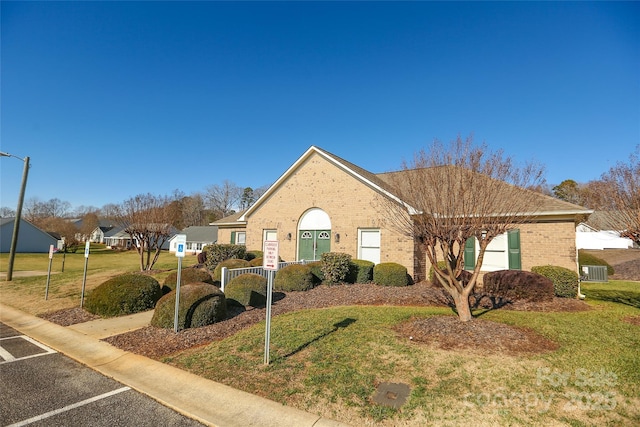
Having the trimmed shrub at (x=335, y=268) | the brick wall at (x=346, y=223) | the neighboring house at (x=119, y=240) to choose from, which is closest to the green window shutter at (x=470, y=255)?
the brick wall at (x=346, y=223)

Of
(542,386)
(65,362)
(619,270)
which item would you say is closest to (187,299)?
(65,362)

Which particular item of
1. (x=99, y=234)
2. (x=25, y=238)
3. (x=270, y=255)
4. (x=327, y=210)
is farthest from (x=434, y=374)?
(x=99, y=234)

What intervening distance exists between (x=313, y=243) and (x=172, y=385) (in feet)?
40.9

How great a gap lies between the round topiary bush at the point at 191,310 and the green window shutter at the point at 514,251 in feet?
40.2

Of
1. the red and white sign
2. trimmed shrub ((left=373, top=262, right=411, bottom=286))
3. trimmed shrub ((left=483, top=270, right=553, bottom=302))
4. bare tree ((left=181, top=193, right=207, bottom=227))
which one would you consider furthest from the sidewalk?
bare tree ((left=181, top=193, right=207, bottom=227))

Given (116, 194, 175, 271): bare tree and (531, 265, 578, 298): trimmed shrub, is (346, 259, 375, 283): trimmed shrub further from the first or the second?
(116, 194, 175, 271): bare tree

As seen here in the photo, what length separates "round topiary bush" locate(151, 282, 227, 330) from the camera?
7898 mm

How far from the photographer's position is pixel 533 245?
1332 cm

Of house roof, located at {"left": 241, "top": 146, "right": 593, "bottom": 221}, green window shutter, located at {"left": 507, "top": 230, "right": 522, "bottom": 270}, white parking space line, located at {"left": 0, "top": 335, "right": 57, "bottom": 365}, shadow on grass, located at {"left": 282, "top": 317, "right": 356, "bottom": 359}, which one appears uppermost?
house roof, located at {"left": 241, "top": 146, "right": 593, "bottom": 221}

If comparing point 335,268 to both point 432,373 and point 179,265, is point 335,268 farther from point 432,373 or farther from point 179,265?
point 432,373

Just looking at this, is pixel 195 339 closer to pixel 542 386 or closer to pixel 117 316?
pixel 117 316

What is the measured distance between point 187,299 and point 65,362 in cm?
261

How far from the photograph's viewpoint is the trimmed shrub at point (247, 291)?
10320 millimetres

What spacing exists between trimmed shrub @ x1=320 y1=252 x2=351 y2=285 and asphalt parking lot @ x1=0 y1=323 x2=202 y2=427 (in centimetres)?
906
